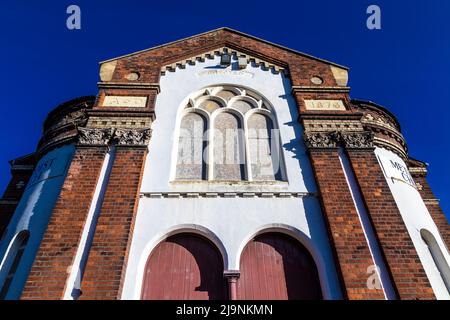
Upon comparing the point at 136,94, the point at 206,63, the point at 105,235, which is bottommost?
the point at 105,235

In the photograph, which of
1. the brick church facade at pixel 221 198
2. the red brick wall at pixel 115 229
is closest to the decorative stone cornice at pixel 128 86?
the brick church facade at pixel 221 198

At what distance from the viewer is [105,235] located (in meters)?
6.18

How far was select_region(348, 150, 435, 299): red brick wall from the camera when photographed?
222 inches

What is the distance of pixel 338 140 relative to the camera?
788 centimetres

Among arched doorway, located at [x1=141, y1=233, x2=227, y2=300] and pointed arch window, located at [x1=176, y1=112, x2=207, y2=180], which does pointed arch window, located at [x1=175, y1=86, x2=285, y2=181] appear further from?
arched doorway, located at [x1=141, y1=233, x2=227, y2=300]

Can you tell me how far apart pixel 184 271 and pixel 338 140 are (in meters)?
4.95

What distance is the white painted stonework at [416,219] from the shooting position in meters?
7.03

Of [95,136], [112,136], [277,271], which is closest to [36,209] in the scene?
[95,136]

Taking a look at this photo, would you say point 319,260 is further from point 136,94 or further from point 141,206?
point 136,94

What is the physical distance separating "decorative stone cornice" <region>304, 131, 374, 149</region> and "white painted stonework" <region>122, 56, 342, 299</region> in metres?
0.33

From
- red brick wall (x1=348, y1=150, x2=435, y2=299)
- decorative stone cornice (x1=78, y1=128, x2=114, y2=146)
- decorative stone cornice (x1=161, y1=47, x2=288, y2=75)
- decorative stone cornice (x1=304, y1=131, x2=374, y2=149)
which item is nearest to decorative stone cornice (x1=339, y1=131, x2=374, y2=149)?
decorative stone cornice (x1=304, y1=131, x2=374, y2=149)

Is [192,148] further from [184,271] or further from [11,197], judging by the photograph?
[11,197]
